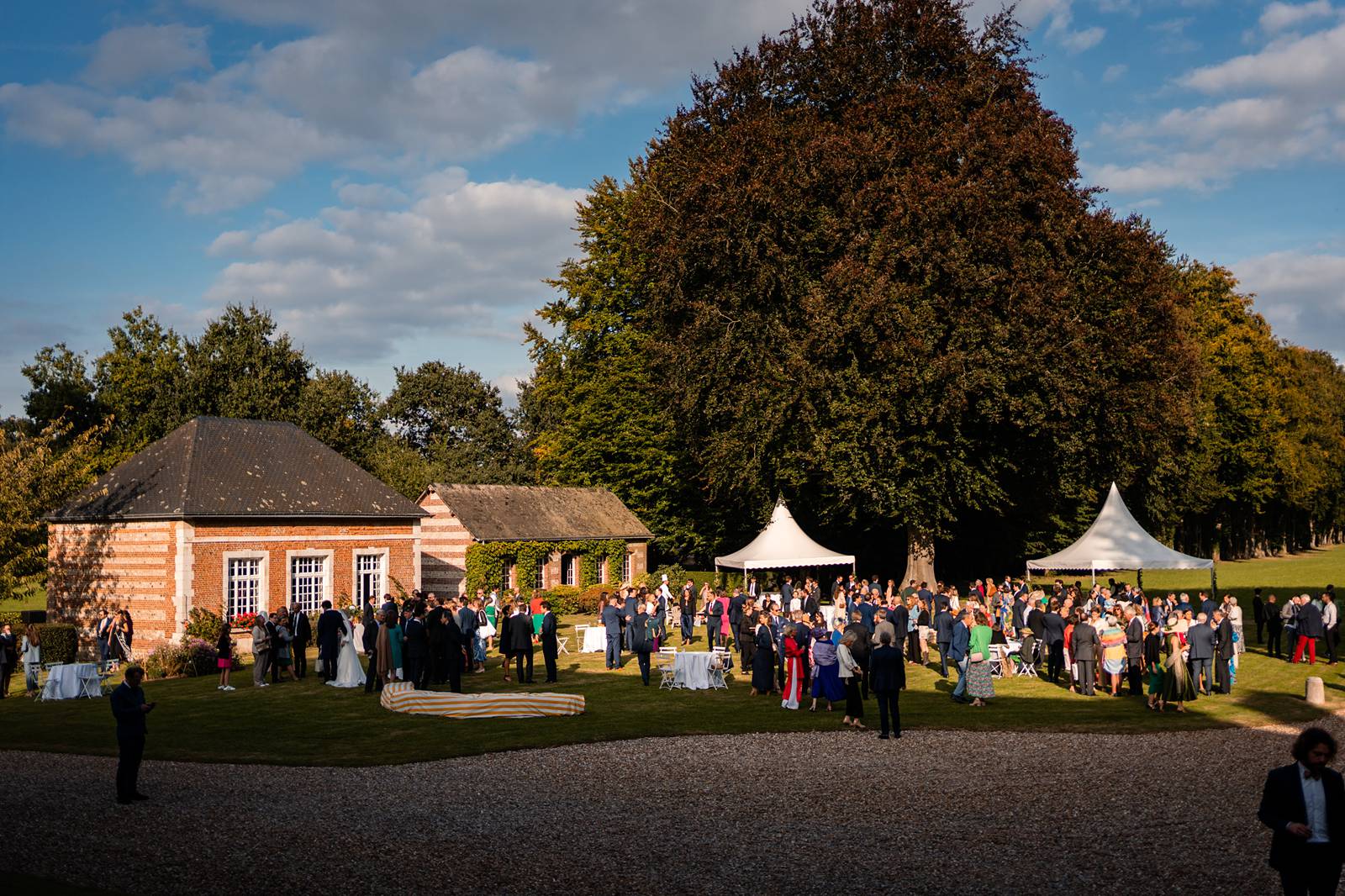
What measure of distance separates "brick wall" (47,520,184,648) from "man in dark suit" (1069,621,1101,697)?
73.1 feet

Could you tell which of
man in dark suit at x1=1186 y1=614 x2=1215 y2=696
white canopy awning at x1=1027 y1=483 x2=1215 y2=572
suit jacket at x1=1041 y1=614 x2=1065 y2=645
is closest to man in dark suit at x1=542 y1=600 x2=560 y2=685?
suit jacket at x1=1041 y1=614 x2=1065 y2=645

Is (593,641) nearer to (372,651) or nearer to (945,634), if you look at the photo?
(372,651)

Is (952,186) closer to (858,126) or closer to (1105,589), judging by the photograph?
(858,126)

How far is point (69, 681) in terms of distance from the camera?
864 inches

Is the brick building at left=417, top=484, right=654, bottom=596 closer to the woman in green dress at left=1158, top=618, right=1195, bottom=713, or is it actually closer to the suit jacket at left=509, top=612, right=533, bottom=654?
the suit jacket at left=509, top=612, right=533, bottom=654

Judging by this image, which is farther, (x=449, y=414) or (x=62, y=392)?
(x=449, y=414)

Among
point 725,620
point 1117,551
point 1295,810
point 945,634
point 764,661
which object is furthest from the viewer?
point 1117,551

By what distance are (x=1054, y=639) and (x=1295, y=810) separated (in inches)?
613

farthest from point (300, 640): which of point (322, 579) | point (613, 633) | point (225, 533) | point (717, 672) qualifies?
point (322, 579)

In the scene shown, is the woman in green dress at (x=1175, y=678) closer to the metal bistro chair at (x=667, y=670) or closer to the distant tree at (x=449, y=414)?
the metal bistro chair at (x=667, y=670)

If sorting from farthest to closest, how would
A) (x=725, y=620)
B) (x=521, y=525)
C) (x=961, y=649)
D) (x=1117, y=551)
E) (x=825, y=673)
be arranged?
1. (x=521, y=525)
2. (x=1117, y=551)
3. (x=725, y=620)
4. (x=961, y=649)
5. (x=825, y=673)

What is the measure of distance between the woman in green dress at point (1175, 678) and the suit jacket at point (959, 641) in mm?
3446

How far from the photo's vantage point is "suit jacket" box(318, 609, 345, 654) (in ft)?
74.5

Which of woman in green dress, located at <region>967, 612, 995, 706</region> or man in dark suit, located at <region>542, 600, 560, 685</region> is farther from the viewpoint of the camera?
man in dark suit, located at <region>542, 600, 560, 685</region>
